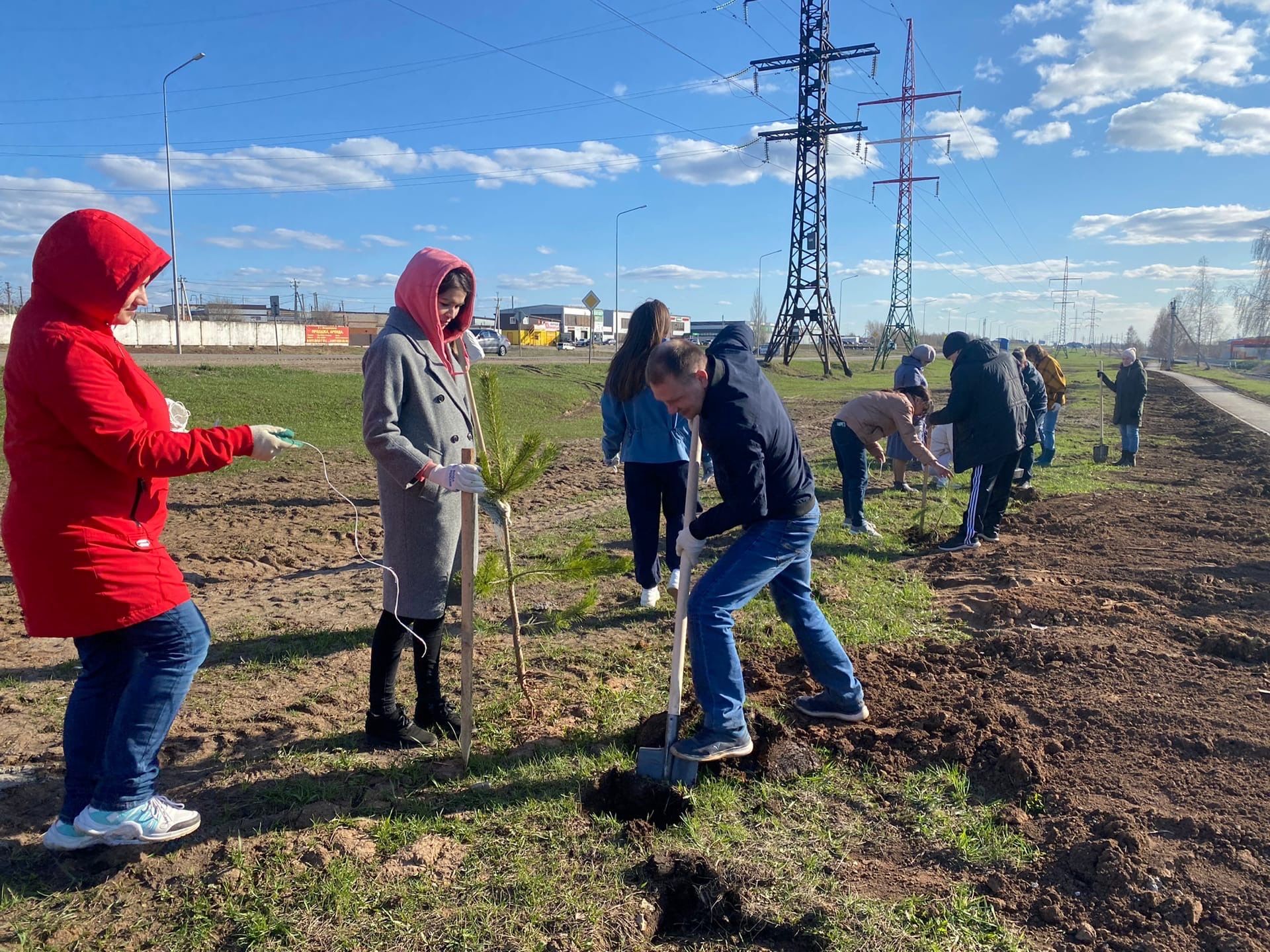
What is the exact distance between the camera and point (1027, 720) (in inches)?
153

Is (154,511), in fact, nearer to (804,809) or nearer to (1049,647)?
Answer: (804,809)

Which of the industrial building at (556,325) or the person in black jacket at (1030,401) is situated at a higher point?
the industrial building at (556,325)

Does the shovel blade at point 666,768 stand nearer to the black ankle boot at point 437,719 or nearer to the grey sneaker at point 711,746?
the grey sneaker at point 711,746

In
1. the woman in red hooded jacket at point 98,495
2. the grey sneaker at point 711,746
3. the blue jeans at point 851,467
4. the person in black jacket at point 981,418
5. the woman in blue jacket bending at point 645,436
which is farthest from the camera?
the blue jeans at point 851,467

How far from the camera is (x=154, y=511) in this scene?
262 cm

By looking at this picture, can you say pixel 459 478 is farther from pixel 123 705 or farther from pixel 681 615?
pixel 123 705

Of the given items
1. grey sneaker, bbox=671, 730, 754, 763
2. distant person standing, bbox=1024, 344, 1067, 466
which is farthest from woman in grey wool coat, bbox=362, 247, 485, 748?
distant person standing, bbox=1024, 344, 1067, 466

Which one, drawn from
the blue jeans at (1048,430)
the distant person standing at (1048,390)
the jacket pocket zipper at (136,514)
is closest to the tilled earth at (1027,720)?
the jacket pocket zipper at (136,514)

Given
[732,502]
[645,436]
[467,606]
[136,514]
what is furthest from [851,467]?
[136,514]

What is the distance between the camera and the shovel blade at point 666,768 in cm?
323

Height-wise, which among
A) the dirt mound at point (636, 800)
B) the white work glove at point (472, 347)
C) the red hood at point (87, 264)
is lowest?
the dirt mound at point (636, 800)

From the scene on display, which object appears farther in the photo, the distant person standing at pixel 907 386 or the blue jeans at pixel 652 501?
the distant person standing at pixel 907 386

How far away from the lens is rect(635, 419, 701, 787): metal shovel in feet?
10.6

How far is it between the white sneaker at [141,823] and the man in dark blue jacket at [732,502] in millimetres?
1817
